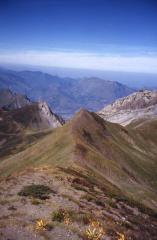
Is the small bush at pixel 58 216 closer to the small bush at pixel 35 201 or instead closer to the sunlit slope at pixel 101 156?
the small bush at pixel 35 201

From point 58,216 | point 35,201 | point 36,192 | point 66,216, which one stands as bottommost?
point 36,192

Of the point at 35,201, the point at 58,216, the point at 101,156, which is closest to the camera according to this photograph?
the point at 58,216

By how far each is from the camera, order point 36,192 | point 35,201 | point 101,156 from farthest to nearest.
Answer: point 101,156 → point 36,192 → point 35,201

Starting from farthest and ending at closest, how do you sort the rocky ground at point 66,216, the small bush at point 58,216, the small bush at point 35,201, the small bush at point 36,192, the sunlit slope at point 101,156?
1. the sunlit slope at point 101,156
2. the small bush at point 36,192
3. the small bush at point 35,201
4. the small bush at point 58,216
5. the rocky ground at point 66,216

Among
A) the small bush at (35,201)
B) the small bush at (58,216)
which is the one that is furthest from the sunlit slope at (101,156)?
the small bush at (58,216)

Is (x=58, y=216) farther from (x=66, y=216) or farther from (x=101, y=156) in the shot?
(x=101, y=156)

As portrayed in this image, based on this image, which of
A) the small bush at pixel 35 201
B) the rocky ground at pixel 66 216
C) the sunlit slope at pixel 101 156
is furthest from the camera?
the sunlit slope at pixel 101 156

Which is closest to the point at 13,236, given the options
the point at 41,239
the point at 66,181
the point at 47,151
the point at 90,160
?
the point at 41,239

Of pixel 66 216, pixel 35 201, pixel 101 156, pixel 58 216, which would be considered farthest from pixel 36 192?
pixel 101 156
